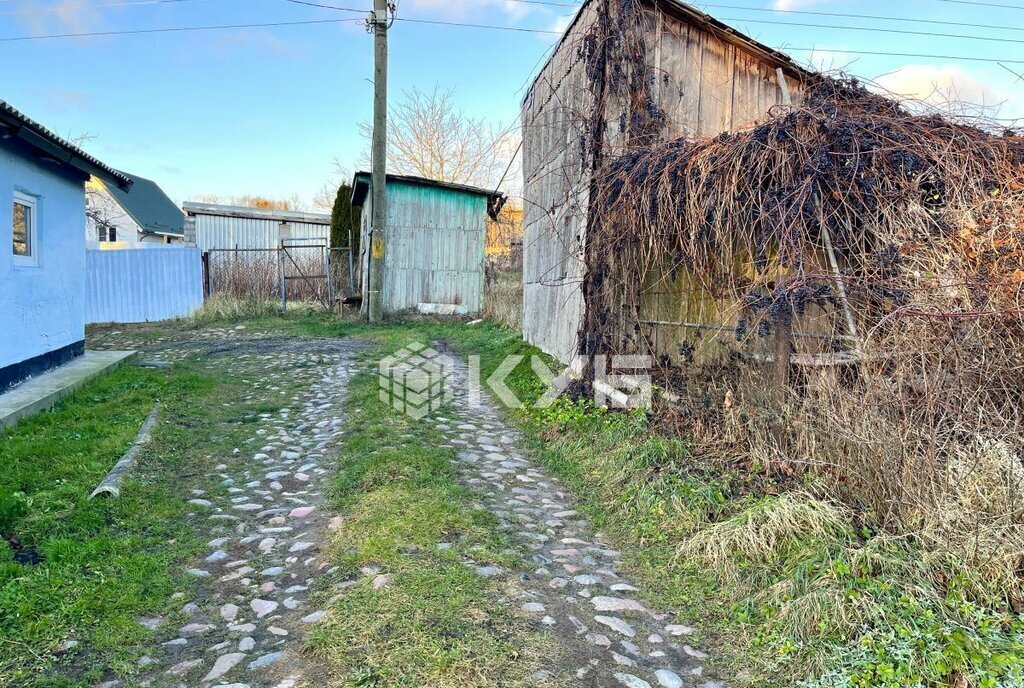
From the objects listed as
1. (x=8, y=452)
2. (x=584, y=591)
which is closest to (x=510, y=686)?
(x=584, y=591)

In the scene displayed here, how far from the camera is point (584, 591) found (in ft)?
11.2

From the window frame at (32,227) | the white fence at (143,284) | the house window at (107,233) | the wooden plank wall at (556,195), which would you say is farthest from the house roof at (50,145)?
the house window at (107,233)

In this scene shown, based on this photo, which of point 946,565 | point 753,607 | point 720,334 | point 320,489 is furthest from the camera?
point 720,334

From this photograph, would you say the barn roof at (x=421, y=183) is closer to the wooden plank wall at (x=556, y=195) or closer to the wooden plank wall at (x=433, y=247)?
the wooden plank wall at (x=433, y=247)

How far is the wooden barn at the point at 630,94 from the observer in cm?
645

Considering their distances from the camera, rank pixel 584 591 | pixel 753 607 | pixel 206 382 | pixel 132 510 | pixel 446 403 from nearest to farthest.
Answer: pixel 753 607 → pixel 584 591 → pixel 132 510 → pixel 446 403 → pixel 206 382

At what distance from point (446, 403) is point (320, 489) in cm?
268

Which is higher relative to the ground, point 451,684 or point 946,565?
point 946,565

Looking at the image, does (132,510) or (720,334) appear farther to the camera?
(720,334)

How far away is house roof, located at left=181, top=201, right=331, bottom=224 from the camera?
75.1 feet

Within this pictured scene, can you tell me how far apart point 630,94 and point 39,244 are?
754cm

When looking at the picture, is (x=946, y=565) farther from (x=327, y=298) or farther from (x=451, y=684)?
(x=327, y=298)

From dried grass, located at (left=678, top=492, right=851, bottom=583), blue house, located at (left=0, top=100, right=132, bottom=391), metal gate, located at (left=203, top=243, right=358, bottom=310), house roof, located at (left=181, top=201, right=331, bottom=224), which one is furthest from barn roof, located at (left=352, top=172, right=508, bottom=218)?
dried grass, located at (left=678, top=492, right=851, bottom=583)

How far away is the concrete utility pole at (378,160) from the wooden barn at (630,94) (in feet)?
22.0
